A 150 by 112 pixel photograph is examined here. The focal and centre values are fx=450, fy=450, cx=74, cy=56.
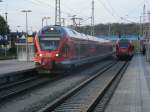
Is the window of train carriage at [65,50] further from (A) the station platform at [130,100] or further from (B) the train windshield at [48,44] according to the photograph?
(A) the station platform at [130,100]

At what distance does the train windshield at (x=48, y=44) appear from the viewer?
28.1 m

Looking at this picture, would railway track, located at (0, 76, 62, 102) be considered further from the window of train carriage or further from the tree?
the tree

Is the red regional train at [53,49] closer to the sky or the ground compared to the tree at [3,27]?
closer to the ground

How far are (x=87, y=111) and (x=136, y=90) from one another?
24.6 ft

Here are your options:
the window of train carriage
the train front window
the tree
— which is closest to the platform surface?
the window of train carriage

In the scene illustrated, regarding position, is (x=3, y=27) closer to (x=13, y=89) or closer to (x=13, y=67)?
(x=13, y=67)

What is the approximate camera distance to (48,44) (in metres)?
28.3

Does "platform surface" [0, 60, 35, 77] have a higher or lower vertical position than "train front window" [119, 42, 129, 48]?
lower

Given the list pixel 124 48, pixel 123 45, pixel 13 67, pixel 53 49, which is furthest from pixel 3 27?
pixel 53 49

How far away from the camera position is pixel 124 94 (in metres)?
18.9

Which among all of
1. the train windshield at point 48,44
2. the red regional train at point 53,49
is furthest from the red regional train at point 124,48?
the train windshield at point 48,44

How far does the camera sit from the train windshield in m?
28.1

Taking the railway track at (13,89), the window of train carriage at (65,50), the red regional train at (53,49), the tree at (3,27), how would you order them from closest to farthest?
the railway track at (13,89)
the red regional train at (53,49)
the window of train carriage at (65,50)
the tree at (3,27)

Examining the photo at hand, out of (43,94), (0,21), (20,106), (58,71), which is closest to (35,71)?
(58,71)
